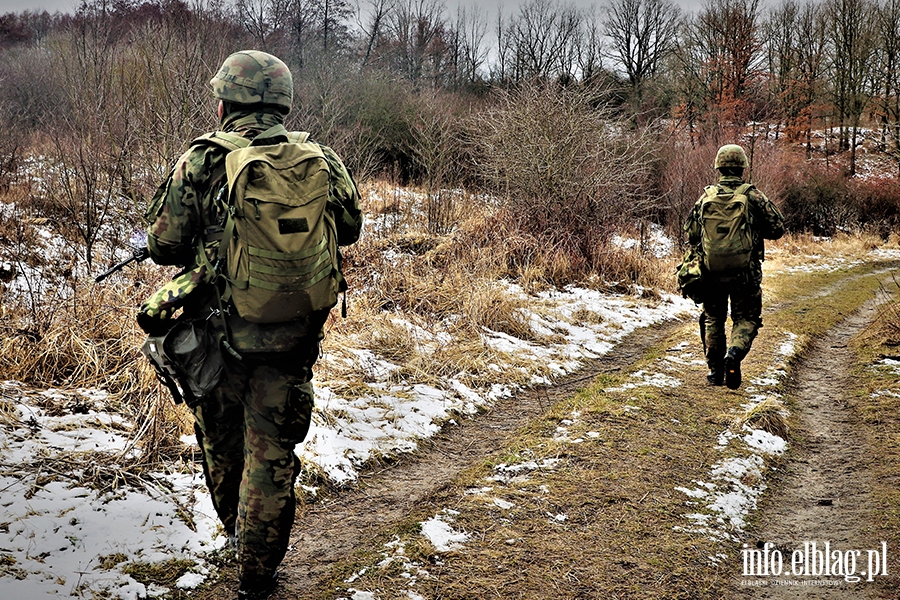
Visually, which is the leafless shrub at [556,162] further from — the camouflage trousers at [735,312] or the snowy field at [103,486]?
the snowy field at [103,486]

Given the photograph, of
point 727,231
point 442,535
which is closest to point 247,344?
point 442,535

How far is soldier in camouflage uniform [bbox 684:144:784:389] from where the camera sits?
18.8 feet

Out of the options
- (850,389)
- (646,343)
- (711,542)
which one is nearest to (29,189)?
(646,343)

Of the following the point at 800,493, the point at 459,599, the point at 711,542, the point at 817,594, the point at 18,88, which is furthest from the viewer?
the point at 18,88

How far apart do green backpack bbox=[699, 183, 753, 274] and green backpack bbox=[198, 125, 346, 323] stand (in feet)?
14.2

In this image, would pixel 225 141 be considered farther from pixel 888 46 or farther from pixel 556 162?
pixel 888 46

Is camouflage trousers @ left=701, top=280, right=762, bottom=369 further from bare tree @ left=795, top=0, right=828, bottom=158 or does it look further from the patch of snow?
bare tree @ left=795, top=0, right=828, bottom=158

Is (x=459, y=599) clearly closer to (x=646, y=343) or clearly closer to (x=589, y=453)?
(x=589, y=453)

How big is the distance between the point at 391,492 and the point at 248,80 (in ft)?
8.78

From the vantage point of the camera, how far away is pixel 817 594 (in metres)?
3.01

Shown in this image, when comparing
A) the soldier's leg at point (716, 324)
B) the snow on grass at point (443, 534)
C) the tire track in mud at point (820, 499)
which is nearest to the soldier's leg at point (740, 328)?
the soldier's leg at point (716, 324)

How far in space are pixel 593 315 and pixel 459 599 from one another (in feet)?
22.6

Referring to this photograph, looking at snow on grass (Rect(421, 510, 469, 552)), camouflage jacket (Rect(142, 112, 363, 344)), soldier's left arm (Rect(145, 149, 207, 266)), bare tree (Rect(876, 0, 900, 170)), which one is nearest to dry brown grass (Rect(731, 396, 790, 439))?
snow on grass (Rect(421, 510, 469, 552))

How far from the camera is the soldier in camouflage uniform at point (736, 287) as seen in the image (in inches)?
225
